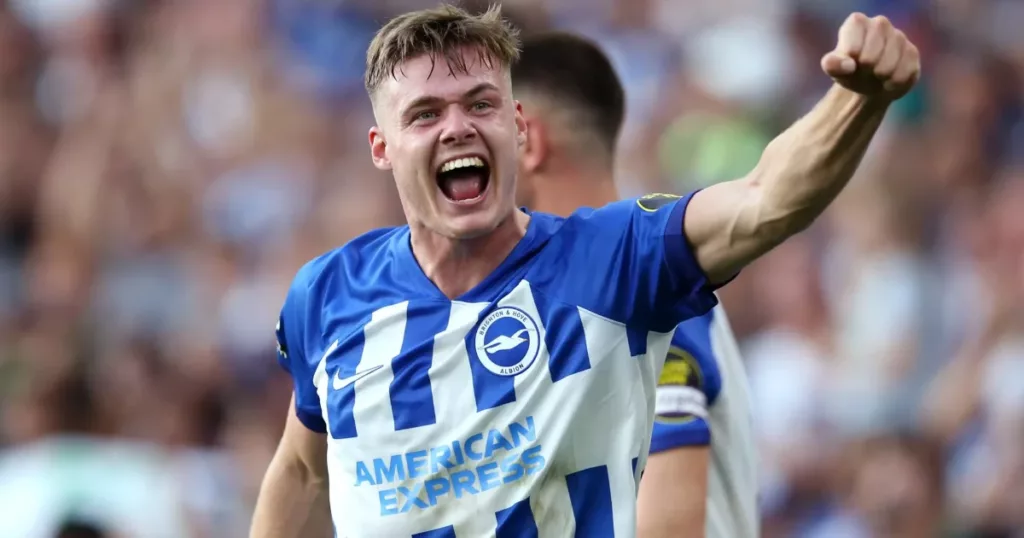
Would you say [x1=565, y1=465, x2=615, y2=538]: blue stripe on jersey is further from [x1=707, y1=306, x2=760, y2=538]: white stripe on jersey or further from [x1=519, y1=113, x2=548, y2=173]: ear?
[x1=519, y1=113, x2=548, y2=173]: ear

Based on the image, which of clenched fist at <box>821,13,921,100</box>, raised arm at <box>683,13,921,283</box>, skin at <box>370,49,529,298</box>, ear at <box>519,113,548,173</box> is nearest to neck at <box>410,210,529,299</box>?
skin at <box>370,49,529,298</box>

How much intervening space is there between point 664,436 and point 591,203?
0.92m

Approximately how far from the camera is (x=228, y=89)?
10.1 metres

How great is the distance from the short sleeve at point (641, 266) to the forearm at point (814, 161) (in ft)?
0.72

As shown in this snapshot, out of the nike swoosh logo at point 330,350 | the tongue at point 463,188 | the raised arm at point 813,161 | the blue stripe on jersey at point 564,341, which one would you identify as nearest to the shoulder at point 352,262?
the nike swoosh logo at point 330,350

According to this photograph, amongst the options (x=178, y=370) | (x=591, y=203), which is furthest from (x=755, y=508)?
(x=178, y=370)

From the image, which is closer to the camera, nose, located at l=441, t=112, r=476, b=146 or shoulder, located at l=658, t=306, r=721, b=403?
nose, located at l=441, t=112, r=476, b=146

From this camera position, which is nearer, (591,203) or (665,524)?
(665,524)

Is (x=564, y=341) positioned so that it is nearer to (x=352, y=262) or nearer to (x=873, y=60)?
(x=352, y=262)

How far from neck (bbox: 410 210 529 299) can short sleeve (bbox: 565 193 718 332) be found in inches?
6.5

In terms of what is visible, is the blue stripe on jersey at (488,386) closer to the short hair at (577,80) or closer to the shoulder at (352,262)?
the shoulder at (352,262)

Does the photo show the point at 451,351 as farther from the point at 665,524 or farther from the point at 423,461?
the point at 665,524

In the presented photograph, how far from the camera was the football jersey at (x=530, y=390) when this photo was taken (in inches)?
127

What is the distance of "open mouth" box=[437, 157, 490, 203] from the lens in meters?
3.39
